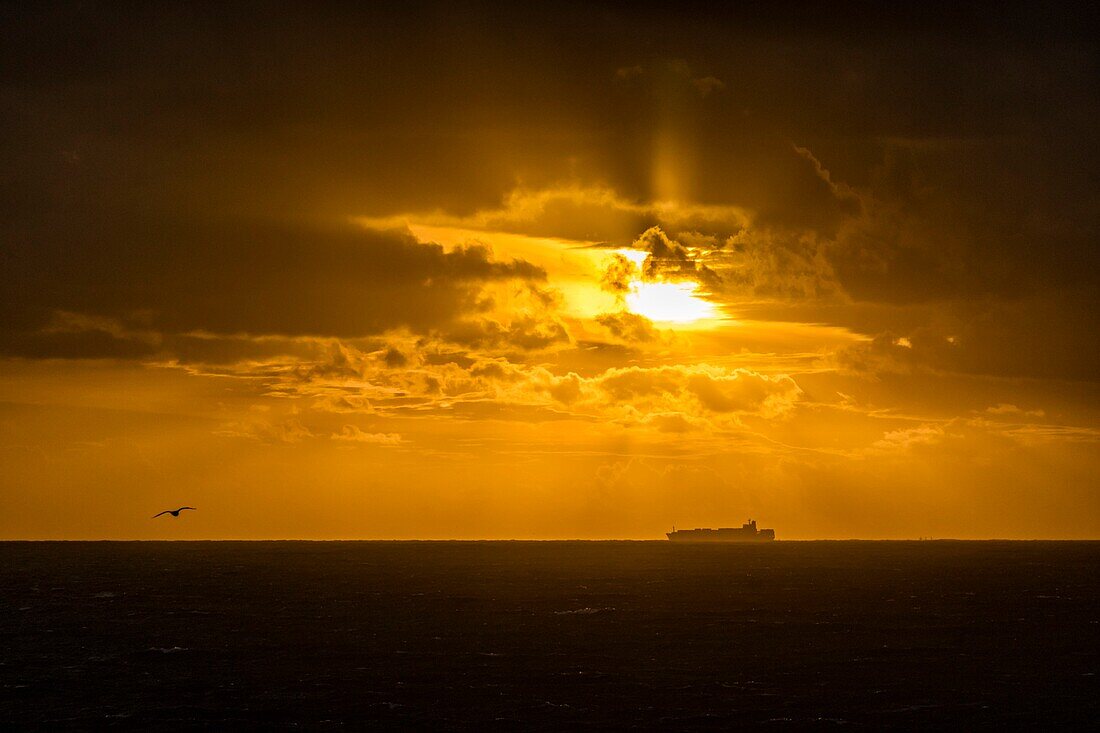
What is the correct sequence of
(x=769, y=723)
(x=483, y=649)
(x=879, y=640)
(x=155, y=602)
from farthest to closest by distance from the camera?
(x=155, y=602) → (x=879, y=640) → (x=483, y=649) → (x=769, y=723)

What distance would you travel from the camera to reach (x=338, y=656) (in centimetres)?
11456

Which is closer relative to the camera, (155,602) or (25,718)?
(25,718)

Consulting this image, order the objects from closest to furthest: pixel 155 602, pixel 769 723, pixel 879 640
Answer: pixel 769 723 < pixel 879 640 < pixel 155 602

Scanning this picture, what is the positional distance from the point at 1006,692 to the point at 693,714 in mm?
31218

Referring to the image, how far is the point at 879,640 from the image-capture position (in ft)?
424

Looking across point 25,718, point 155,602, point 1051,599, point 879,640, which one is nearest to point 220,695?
point 25,718

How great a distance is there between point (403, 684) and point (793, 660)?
41.3m

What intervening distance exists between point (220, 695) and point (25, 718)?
15.5 meters

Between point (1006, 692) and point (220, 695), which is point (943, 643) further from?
point (220, 695)

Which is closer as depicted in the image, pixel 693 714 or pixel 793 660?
pixel 693 714

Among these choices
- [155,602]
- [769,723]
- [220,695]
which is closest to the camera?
[769,723]

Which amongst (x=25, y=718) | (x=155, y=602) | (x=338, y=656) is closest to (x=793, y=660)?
(x=338, y=656)

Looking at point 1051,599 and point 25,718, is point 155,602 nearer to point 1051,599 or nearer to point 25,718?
point 25,718

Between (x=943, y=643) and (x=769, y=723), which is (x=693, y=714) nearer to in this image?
(x=769, y=723)
